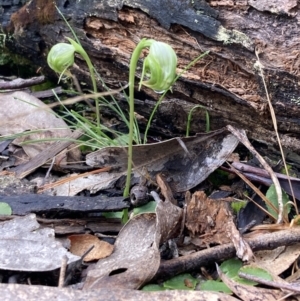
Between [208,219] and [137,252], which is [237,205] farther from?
[137,252]

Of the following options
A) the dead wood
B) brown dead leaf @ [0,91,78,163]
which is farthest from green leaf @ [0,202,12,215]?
brown dead leaf @ [0,91,78,163]

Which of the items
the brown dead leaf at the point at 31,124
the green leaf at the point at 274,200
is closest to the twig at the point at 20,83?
the brown dead leaf at the point at 31,124

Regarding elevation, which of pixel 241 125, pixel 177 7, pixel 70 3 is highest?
pixel 177 7

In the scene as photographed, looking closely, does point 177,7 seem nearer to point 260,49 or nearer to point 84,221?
point 260,49

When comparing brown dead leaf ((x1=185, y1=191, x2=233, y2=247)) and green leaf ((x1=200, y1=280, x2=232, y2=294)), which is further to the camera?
brown dead leaf ((x1=185, y1=191, x2=233, y2=247))

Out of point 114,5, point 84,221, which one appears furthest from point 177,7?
point 84,221

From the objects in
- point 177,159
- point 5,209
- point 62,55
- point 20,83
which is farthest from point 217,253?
point 20,83

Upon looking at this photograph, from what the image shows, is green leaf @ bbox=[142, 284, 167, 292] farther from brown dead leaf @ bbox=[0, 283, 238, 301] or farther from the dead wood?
the dead wood
